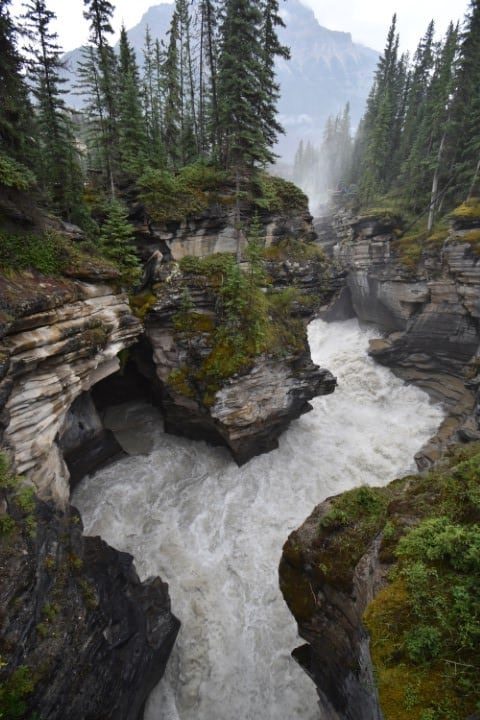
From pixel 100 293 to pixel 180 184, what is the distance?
9.05 m

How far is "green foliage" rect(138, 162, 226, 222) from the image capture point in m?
16.6

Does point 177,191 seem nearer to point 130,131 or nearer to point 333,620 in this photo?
point 130,131

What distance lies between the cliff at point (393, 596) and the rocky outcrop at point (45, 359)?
7.56m

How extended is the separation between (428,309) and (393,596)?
24.4 m

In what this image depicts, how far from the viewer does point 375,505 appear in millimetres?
7125

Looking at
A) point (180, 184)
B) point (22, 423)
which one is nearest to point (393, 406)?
point (180, 184)

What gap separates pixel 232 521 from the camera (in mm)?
14328

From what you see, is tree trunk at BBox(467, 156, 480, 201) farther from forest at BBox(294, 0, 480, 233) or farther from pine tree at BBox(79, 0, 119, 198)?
pine tree at BBox(79, 0, 119, 198)

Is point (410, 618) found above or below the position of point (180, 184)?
below

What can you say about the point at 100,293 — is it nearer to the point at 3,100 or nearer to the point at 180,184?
the point at 3,100

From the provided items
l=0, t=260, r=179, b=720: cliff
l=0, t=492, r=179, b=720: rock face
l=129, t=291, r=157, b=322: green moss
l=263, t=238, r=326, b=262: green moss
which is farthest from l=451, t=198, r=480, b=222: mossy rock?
l=0, t=492, r=179, b=720: rock face

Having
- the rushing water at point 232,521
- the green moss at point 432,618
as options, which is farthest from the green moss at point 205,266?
the green moss at point 432,618

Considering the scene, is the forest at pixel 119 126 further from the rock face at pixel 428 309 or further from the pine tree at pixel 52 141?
the rock face at pixel 428 309

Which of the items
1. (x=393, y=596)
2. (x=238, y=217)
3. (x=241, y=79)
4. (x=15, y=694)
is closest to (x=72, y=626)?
(x=15, y=694)
